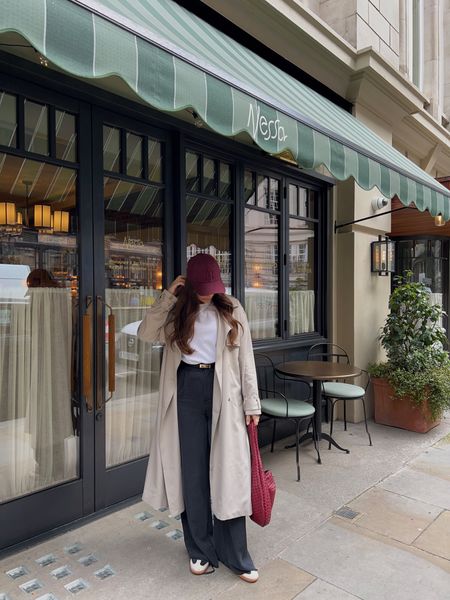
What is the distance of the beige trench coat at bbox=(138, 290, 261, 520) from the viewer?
2.50m

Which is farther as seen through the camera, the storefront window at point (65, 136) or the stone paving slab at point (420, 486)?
the stone paving slab at point (420, 486)

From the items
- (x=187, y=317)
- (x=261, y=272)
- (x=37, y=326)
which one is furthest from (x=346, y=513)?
→ (x=37, y=326)

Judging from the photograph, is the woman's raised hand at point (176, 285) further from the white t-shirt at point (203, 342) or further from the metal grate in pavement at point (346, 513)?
the metal grate in pavement at point (346, 513)

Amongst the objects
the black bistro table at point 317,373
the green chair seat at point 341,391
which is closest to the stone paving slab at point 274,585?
the black bistro table at point 317,373

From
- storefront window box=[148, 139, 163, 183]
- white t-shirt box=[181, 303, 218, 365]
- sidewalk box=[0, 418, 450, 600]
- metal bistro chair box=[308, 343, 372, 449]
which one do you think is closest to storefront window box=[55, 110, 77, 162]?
storefront window box=[148, 139, 163, 183]

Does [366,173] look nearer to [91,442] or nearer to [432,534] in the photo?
[432,534]

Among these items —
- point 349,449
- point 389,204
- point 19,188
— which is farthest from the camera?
point 389,204

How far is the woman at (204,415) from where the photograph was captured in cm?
253

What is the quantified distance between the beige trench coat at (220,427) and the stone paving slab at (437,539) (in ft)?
4.31

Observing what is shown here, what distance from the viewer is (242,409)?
259cm

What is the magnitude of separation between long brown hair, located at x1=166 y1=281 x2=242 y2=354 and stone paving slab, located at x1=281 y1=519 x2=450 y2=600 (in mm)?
1449

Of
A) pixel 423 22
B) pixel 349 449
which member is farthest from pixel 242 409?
pixel 423 22

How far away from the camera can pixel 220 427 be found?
253cm

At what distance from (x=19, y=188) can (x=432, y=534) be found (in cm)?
359
